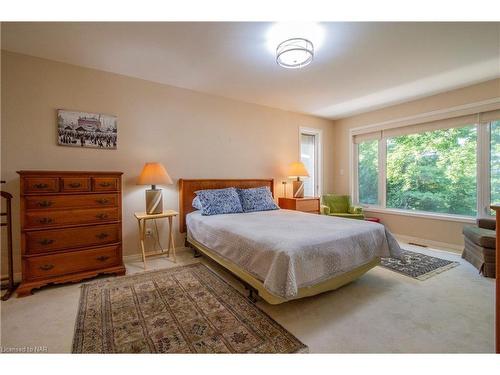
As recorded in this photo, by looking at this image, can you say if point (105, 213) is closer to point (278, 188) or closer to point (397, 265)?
point (278, 188)

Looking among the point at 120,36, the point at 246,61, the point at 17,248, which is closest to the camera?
the point at 120,36

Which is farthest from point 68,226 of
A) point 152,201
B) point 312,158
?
point 312,158

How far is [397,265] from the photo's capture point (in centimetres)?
281

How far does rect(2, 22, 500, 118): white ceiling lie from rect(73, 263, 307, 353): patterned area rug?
2438mm

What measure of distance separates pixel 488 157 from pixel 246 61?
→ 3689mm

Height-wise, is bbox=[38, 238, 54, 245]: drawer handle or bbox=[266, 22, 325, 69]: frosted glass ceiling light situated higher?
bbox=[266, 22, 325, 69]: frosted glass ceiling light

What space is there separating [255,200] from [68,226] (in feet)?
7.59

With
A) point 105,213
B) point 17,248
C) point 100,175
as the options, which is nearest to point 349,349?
point 105,213

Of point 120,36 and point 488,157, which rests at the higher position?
point 120,36

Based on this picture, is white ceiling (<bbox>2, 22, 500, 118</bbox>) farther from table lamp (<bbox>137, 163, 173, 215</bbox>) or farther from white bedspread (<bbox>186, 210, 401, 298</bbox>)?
white bedspread (<bbox>186, 210, 401, 298</bbox>)

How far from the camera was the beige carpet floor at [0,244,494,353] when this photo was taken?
1477 millimetres

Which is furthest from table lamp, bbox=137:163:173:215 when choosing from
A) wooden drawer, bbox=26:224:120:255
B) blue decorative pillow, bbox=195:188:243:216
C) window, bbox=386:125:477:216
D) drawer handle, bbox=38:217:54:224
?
window, bbox=386:125:477:216

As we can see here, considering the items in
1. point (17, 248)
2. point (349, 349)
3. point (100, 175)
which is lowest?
point (349, 349)

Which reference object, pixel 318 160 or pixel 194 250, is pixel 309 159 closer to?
pixel 318 160
